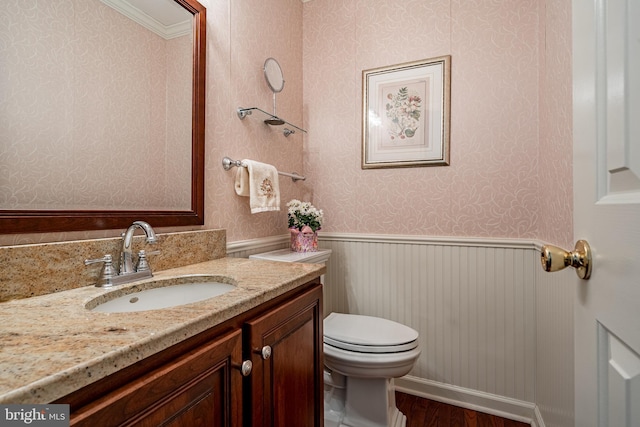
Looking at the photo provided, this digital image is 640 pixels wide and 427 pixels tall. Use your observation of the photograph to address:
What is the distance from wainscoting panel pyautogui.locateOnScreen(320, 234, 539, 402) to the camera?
61.4 inches

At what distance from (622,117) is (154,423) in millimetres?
849

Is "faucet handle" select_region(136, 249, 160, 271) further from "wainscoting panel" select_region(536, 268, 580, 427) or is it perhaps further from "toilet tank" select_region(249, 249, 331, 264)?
"wainscoting panel" select_region(536, 268, 580, 427)

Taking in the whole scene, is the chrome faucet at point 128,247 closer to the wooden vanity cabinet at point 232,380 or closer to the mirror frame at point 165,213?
the mirror frame at point 165,213

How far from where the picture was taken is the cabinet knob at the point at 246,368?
2.36ft

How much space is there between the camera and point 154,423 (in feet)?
1.70

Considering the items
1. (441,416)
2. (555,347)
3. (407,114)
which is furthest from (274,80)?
(441,416)

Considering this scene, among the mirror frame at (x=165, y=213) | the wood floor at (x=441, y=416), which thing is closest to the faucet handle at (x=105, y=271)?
the mirror frame at (x=165, y=213)

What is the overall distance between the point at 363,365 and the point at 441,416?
2.12 ft

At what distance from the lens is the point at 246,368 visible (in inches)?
28.6

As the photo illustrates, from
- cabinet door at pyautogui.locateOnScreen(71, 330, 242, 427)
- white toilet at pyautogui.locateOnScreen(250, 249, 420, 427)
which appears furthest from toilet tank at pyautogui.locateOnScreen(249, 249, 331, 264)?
cabinet door at pyautogui.locateOnScreen(71, 330, 242, 427)

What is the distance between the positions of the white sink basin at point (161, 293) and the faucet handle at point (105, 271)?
6 centimetres

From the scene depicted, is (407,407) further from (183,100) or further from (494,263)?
(183,100)

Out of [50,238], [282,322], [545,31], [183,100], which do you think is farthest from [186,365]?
[545,31]

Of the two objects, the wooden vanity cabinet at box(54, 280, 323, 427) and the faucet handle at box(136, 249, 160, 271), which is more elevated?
the faucet handle at box(136, 249, 160, 271)
